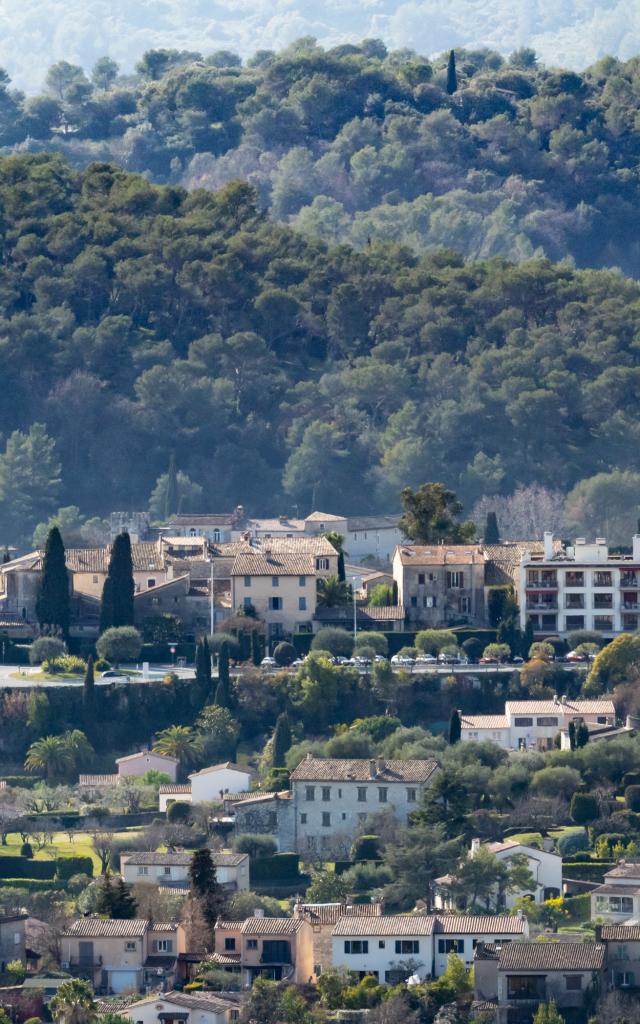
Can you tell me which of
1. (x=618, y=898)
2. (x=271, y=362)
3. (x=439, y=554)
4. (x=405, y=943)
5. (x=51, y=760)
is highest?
(x=271, y=362)

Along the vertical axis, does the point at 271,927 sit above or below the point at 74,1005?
above

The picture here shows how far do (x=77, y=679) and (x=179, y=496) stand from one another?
4965 cm

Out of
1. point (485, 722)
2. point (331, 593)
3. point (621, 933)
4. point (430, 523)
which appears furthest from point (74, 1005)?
point (430, 523)

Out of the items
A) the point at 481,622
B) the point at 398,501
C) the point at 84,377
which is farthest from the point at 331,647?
the point at 84,377

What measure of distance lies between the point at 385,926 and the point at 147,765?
71.6 feet

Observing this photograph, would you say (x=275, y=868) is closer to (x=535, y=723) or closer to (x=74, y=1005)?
(x=535, y=723)

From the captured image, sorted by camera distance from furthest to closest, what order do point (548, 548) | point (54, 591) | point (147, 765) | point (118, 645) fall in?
1. point (548, 548)
2. point (54, 591)
3. point (118, 645)
4. point (147, 765)

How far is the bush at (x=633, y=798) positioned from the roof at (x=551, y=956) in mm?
16396

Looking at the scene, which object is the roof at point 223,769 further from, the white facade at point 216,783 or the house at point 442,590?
the house at point 442,590

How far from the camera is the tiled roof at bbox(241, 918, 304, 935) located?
7875cm

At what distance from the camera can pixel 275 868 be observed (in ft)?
291

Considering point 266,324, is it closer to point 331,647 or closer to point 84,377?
point 84,377

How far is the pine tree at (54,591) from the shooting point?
109375mm

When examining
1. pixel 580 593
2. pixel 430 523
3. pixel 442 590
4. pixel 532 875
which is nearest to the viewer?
pixel 532 875
